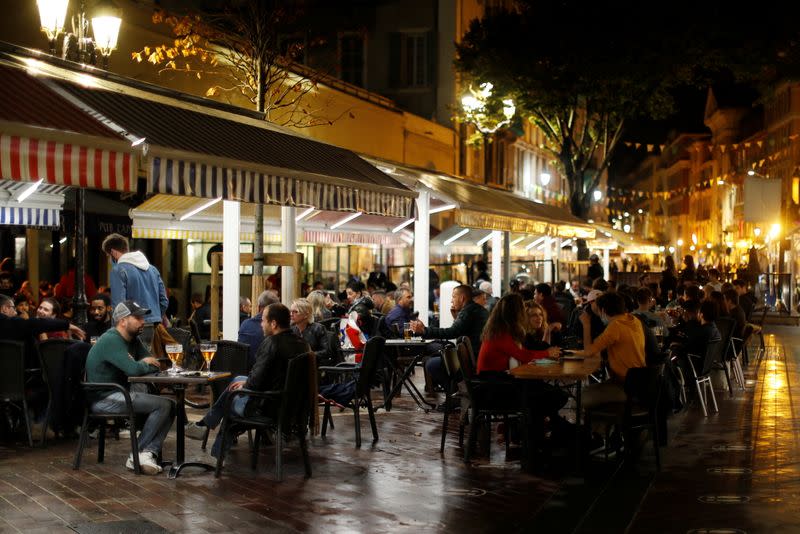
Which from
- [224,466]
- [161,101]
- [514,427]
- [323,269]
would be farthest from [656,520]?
[323,269]

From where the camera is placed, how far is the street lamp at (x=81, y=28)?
13766 mm

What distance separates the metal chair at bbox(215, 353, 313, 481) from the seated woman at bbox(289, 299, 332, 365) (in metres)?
2.28

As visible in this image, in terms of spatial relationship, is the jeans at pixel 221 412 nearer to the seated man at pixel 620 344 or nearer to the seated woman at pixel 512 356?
the seated woman at pixel 512 356

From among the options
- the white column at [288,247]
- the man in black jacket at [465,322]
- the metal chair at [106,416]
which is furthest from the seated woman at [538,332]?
the metal chair at [106,416]

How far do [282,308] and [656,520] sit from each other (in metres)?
3.38

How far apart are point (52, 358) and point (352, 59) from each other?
29.6 meters

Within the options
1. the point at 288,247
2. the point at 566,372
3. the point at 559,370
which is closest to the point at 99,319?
the point at 288,247

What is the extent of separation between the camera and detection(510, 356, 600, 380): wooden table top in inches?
393

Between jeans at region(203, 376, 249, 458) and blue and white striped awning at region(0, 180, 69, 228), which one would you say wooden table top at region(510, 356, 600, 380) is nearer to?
jeans at region(203, 376, 249, 458)

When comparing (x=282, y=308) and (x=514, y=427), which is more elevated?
(x=282, y=308)

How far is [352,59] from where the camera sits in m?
39.4

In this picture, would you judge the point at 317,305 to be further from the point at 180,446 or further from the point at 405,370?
the point at 180,446

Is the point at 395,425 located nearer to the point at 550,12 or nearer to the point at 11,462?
the point at 11,462

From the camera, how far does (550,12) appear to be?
34.4 metres
